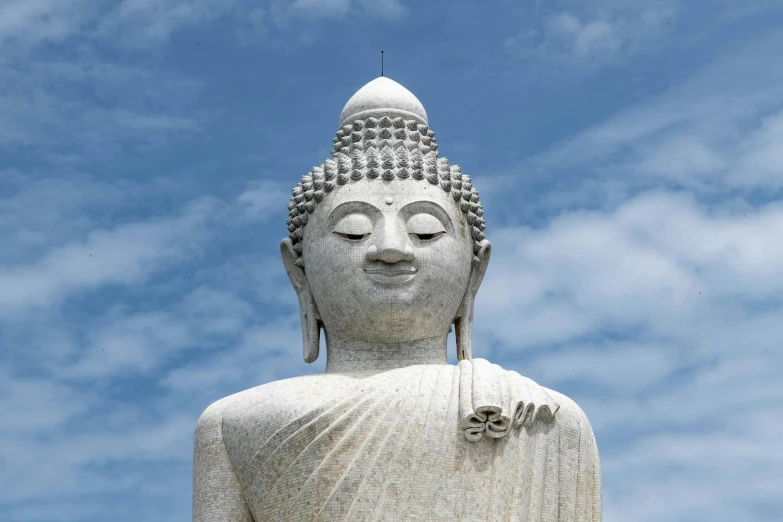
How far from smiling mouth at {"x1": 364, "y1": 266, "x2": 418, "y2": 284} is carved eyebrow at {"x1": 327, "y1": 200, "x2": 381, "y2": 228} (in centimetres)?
50

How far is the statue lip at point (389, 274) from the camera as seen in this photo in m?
15.9

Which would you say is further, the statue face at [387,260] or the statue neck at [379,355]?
the statue neck at [379,355]

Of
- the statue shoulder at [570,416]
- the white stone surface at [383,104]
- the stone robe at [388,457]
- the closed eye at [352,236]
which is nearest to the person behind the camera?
the stone robe at [388,457]

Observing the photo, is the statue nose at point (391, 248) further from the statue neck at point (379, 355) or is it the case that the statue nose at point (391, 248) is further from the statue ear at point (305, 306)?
the statue ear at point (305, 306)

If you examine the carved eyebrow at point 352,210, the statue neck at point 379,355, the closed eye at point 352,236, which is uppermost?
the carved eyebrow at point 352,210

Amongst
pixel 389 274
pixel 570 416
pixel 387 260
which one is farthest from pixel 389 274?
Result: pixel 570 416

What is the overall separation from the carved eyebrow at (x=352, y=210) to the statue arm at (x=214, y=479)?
6.65ft

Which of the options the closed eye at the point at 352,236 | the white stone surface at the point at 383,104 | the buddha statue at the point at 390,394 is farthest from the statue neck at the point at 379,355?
the white stone surface at the point at 383,104

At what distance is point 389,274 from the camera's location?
15.9m

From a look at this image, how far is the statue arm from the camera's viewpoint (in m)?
15.4

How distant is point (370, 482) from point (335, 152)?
12.3ft

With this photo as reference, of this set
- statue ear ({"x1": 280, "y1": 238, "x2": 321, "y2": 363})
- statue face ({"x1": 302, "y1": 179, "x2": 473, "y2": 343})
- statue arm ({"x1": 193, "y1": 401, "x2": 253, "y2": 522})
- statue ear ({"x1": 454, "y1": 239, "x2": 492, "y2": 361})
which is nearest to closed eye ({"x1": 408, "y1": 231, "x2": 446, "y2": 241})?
statue face ({"x1": 302, "y1": 179, "x2": 473, "y2": 343})

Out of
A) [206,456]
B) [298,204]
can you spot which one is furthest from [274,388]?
[298,204]

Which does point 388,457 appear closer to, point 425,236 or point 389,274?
point 389,274
